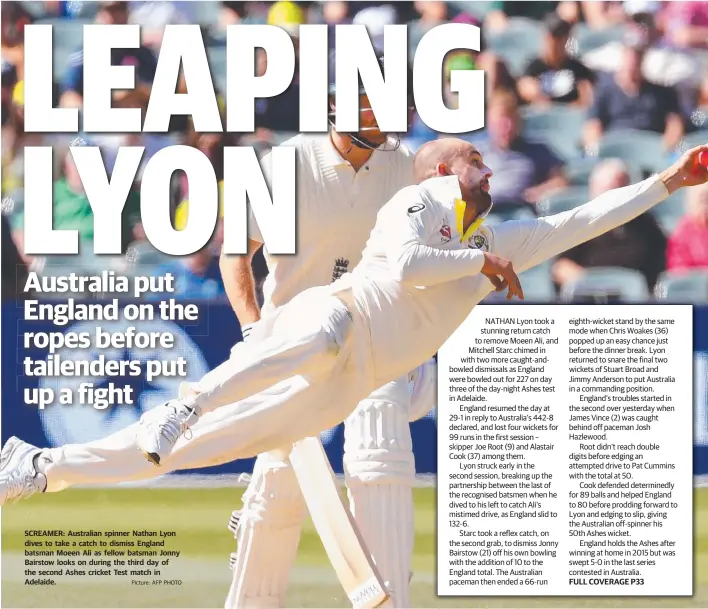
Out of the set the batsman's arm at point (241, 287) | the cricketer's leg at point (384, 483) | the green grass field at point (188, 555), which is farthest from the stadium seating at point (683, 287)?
the batsman's arm at point (241, 287)

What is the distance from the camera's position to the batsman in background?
5.85 meters

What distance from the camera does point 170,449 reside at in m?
5.26

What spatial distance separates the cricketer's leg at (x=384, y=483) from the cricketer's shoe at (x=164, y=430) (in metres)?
0.79

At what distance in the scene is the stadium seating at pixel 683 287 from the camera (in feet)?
24.1

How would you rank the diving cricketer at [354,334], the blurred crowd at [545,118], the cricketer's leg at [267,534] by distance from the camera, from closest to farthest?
the diving cricketer at [354,334], the cricketer's leg at [267,534], the blurred crowd at [545,118]

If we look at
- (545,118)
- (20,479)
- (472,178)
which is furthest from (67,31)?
(20,479)

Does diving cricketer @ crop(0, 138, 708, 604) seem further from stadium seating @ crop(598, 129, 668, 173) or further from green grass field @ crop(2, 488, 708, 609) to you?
stadium seating @ crop(598, 129, 668, 173)

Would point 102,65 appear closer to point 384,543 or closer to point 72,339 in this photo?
point 72,339

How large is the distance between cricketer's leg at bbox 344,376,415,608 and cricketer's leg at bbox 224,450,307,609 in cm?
26

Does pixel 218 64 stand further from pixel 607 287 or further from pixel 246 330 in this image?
pixel 607 287

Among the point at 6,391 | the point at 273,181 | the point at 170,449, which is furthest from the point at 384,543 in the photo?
the point at 6,391

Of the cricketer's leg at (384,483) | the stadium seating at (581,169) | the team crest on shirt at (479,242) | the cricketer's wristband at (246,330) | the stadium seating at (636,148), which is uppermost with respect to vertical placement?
the stadium seating at (636,148)

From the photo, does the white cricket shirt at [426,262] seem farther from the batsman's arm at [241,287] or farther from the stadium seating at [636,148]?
the stadium seating at [636,148]

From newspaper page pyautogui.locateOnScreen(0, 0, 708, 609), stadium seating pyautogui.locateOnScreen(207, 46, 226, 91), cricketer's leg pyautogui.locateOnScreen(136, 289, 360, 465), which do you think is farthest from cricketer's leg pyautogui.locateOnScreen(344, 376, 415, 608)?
stadium seating pyautogui.locateOnScreen(207, 46, 226, 91)
